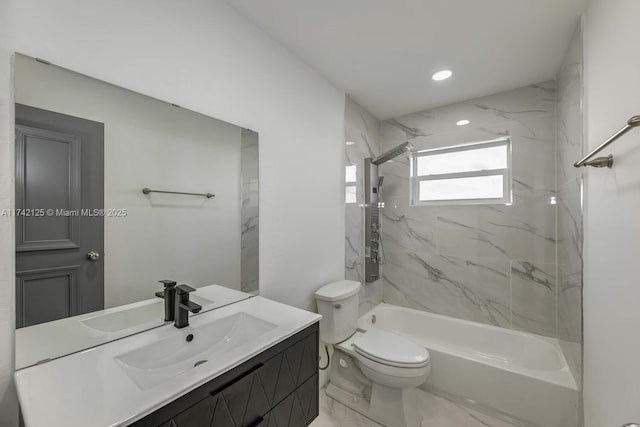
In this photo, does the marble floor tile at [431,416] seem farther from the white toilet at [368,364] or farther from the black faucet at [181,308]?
the black faucet at [181,308]

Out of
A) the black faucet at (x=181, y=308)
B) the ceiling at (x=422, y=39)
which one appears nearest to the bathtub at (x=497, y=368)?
the black faucet at (x=181, y=308)

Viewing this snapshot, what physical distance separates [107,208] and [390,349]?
1.77m

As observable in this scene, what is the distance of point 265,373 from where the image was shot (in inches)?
37.0

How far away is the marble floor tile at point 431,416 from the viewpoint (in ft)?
5.76

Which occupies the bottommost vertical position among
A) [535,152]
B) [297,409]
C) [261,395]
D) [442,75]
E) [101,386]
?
[297,409]

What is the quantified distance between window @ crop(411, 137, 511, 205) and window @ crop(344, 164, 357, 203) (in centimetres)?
74

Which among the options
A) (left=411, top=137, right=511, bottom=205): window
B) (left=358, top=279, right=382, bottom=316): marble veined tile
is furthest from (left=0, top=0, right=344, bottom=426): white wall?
(left=411, top=137, right=511, bottom=205): window

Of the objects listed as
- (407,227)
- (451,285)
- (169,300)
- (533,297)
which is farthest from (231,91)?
(533,297)

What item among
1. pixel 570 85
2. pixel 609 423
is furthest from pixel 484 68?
pixel 609 423

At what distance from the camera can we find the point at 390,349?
5.88ft

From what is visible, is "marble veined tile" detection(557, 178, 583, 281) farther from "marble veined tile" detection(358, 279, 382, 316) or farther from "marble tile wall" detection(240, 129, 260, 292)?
"marble tile wall" detection(240, 129, 260, 292)

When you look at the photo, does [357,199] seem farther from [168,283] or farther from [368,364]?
[168,283]

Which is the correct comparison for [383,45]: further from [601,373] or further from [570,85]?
[601,373]

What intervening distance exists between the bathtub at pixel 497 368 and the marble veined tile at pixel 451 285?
11cm
